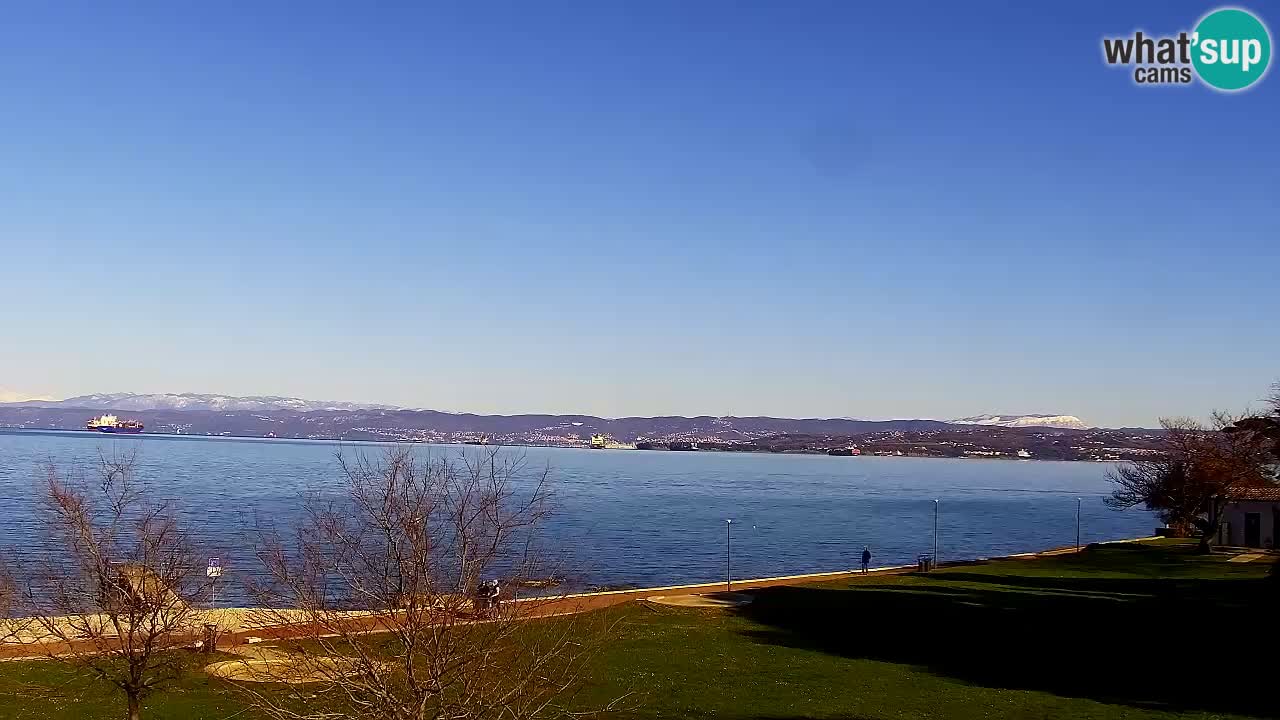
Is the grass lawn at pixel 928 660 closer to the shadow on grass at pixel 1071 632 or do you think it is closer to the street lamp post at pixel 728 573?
the shadow on grass at pixel 1071 632

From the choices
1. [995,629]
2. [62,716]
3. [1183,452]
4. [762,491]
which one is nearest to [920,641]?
[995,629]

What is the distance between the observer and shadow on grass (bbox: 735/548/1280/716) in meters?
26.0

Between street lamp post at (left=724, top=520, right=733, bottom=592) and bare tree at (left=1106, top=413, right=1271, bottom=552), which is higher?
bare tree at (left=1106, top=413, right=1271, bottom=552)

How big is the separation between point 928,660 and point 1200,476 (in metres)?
42.3

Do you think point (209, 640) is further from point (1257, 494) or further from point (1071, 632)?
point (1257, 494)

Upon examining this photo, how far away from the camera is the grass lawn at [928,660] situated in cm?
2369

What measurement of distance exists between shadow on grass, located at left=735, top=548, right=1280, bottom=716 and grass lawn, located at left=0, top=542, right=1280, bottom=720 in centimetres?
6

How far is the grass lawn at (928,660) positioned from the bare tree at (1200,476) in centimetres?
1756

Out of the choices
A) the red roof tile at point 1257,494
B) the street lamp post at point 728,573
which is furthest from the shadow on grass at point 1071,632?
the red roof tile at point 1257,494

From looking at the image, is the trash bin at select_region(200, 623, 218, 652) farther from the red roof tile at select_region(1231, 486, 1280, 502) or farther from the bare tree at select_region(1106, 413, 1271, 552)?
the red roof tile at select_region(1231, 486, 1280, 502)

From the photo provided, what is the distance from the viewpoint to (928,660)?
2981 cm

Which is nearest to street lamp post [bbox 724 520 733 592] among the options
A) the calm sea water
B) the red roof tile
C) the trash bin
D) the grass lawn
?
the calm sea water

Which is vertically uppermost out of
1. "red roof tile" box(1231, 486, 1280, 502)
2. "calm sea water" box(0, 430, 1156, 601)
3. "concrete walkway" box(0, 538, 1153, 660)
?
"red roof tile" box(1231, 486, 1280, 502)

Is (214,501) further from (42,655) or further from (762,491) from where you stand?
(762,491)
